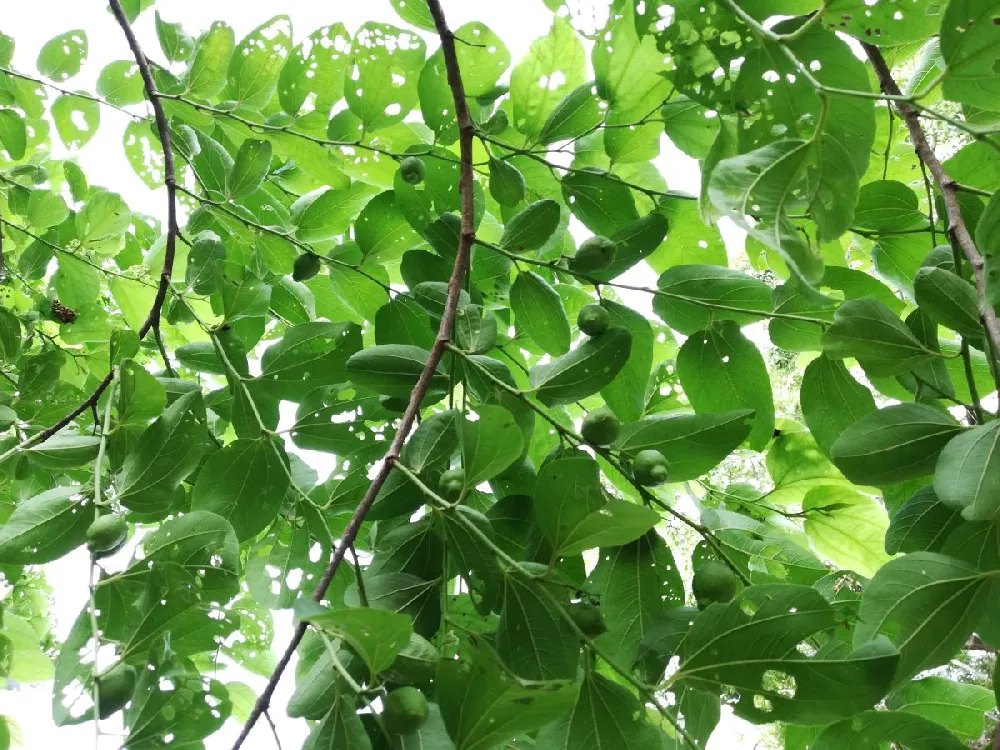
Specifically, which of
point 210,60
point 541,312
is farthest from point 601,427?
point 210,60

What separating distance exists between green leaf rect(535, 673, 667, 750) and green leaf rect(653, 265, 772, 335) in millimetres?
A: 629

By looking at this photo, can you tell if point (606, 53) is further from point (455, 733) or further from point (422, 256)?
point (455, 733)

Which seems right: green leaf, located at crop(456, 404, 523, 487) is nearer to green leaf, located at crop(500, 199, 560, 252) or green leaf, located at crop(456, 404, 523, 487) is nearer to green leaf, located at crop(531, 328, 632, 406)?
green leaf, located at crop(531, 328, 632, 406)

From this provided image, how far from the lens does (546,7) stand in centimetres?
135

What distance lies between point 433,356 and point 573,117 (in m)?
0.59

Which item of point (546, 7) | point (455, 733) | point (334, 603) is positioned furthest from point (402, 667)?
point (546, 7)

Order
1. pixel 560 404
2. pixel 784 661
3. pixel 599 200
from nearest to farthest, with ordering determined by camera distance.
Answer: pixel 784 661
pixel 560 404
pixel 599 200

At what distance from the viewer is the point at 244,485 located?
1.26 meters

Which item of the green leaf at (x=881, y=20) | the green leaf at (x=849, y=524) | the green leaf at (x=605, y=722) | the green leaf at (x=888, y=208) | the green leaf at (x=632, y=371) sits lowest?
the green leaf at (x=849, y=524)

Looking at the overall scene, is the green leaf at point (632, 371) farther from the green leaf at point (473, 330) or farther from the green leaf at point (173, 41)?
the green leaf at point (173, 41)

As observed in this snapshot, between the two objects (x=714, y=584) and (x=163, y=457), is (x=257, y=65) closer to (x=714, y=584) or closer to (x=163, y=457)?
(x=163, y=457)

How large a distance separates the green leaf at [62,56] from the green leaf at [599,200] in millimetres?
1445

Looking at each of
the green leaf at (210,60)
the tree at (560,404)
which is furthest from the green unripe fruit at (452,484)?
the green leaf at (210,60)

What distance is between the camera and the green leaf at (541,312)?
1.36 meters
